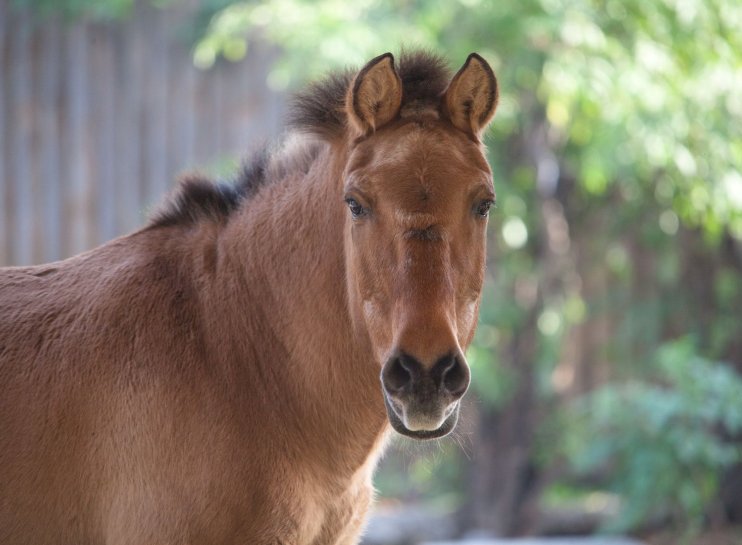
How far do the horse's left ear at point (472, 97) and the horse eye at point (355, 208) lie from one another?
45cm

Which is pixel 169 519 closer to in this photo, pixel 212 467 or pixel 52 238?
pixel 212 467

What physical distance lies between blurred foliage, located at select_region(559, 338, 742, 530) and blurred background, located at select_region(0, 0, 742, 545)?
0.07 ft

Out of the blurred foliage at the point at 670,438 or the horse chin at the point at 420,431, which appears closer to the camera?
the horse chin at the point at 420,431

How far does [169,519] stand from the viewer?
2650 millimetres

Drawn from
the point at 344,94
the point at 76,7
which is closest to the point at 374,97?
the point at 344,94

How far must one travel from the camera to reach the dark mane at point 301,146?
10.0 feet

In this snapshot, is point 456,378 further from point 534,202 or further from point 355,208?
point 534,202

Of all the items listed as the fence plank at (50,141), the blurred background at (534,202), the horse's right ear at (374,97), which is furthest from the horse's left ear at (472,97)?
the fence plank at (50,141)

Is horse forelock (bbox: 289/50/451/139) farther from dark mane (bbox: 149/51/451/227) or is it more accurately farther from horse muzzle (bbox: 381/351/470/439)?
horse muzzle (bbox: 381/351/470/439)

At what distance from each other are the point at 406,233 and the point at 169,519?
41.7 inches

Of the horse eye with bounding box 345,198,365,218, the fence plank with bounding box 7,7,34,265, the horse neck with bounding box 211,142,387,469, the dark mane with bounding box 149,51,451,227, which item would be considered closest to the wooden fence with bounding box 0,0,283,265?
the fence plank with bounding box 7,7,34,265

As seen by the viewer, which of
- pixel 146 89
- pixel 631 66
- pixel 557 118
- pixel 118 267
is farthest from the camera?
pixel 146 89

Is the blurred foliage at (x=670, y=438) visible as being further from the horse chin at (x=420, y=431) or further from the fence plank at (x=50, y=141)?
the fence plank at (x=50, y=141)

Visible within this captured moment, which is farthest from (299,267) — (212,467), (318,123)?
(212,467)
